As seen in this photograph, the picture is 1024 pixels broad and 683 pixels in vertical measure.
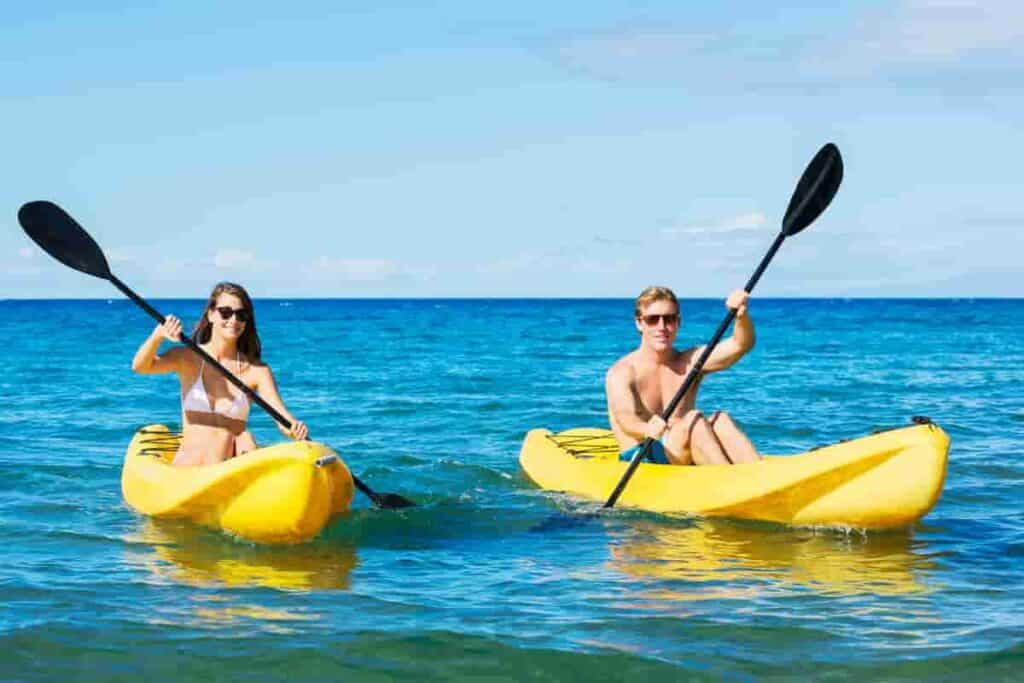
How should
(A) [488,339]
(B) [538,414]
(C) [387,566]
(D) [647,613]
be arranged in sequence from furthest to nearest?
(A) [488,339] < (B) [538,414] < (C) [387,566] < (D) [647,613]

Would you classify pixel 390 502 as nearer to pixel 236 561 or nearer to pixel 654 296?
pixel 236 561

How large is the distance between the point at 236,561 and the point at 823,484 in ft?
10.3

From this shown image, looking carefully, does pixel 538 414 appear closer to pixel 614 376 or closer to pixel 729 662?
pixel 614 376

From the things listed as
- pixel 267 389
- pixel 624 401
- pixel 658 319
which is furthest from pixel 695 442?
pixel 267 389

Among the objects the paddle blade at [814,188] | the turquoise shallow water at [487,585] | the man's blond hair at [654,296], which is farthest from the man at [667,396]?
the paddle blade at [814,188]

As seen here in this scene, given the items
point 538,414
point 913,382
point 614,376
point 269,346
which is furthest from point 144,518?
point 269,346

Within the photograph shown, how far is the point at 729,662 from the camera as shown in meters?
5.16

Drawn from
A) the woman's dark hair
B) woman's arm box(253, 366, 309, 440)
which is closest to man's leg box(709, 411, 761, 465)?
woman's arm box(253, 366, 309, 440)

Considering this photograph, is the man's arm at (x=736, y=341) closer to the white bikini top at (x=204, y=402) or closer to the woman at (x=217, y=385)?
the woman at (x=217, y=385)

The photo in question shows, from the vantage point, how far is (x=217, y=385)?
768 centimetres

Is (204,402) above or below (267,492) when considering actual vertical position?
above

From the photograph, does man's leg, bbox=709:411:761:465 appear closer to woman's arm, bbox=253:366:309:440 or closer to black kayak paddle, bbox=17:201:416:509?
black kayak paddle, bbox=17:201:416:509

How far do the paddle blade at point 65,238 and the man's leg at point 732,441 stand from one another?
374 centimetres

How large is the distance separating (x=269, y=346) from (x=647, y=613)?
96.9 ft
